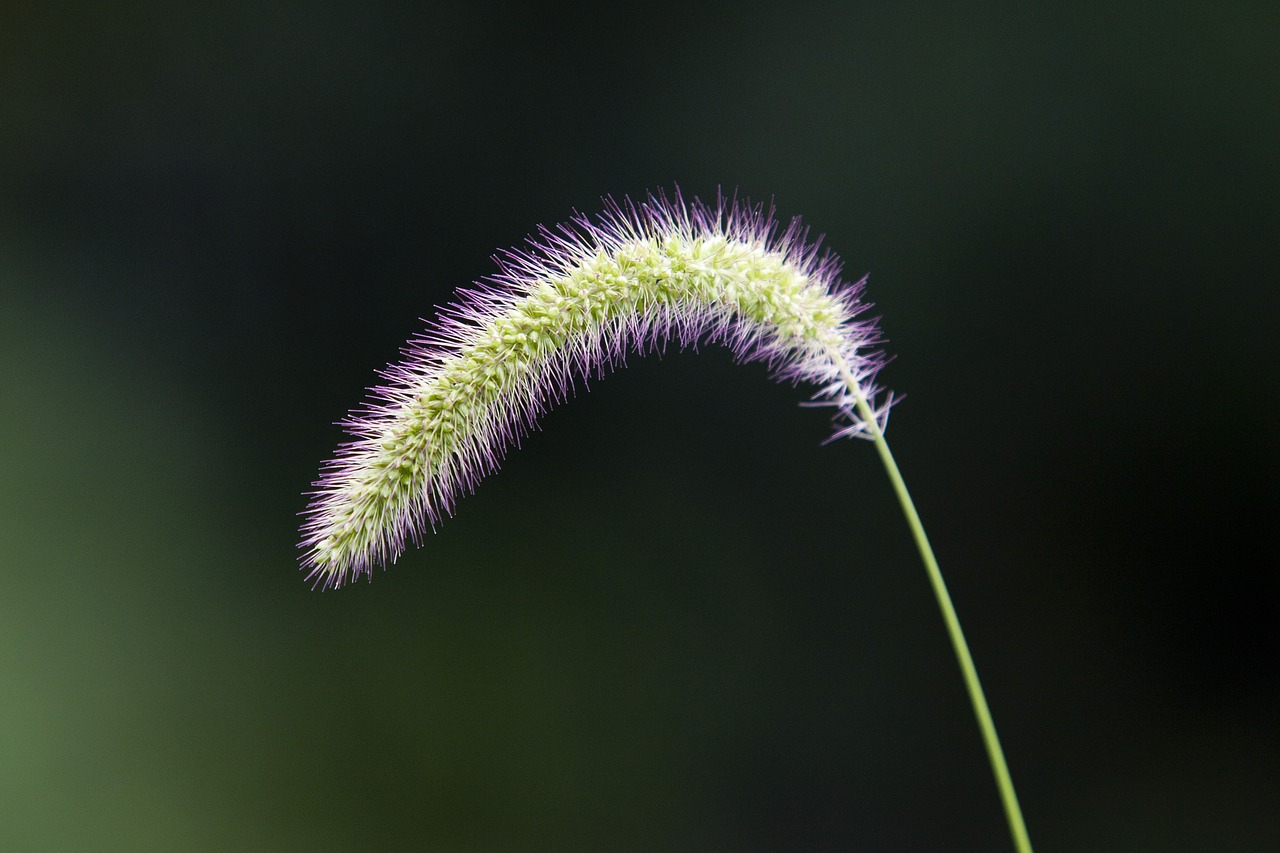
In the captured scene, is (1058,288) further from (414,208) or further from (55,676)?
(55,676)

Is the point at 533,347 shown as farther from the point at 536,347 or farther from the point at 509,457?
the point at 509,457

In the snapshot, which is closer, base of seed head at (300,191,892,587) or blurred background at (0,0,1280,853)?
base of seed head at (300,191,892,587)

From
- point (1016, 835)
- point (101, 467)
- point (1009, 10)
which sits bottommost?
point (1016, 835)

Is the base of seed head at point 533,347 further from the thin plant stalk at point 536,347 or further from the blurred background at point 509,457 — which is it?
the blurred background at point 509,457

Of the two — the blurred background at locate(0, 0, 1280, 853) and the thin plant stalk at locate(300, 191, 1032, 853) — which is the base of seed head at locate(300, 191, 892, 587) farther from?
the blurred background at locate(0, 0, 1280, 853)

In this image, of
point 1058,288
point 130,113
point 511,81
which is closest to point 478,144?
point 511,81

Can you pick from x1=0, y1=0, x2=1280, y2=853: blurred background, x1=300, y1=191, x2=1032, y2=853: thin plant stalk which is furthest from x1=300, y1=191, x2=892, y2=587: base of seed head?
x1=0, y1=0, x2=1280, y2=853: blurred background

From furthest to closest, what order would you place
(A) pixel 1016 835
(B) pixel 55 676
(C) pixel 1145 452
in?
(B) pixel 55 676
(C) pixel 1145 452
(A) pixel 1016 835
